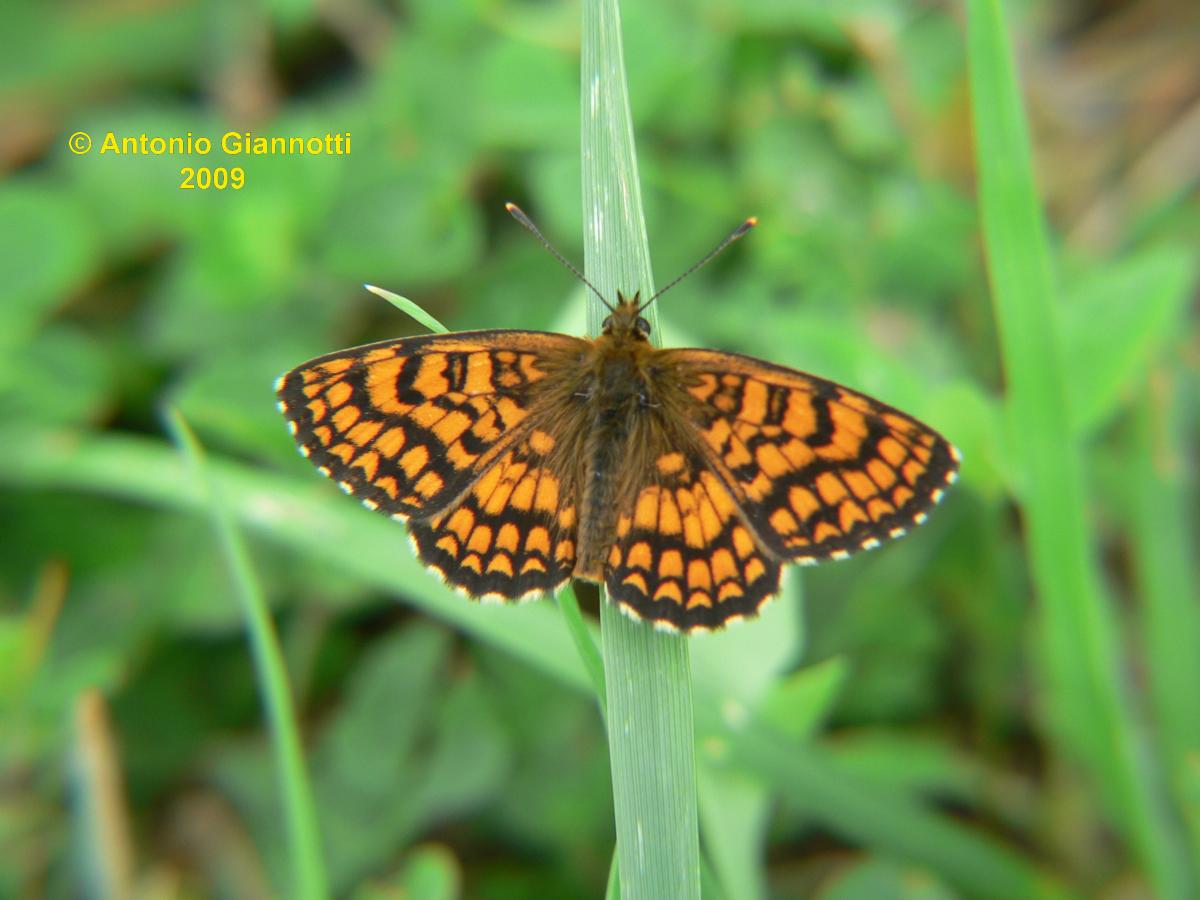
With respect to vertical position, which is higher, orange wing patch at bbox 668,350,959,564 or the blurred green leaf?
the blurred green leaf

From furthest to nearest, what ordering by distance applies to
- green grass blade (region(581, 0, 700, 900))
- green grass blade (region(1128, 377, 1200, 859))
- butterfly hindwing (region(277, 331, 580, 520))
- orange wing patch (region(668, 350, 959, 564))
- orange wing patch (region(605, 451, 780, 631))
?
1. green grass blade (region(1128, 377, 1200, 859))
2. butterfly hindwing (region(277, 331, 580, 520))
3. orange wing patch (region(668, 350, 959, 564))
4. orange wing patch (region(605, 451, 780, 631))
5. green grass blade (region(581, 0, 700, 900))

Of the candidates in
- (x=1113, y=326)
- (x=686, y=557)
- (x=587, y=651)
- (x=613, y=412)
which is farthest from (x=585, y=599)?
(x=1113, y=326)

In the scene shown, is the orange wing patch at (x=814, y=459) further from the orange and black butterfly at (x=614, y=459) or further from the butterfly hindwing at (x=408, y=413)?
the butterfly hindwing at (x=408, y=413)

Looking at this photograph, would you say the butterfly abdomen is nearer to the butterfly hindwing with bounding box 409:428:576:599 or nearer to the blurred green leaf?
the butterfly hindwing with bounding box 409:428:576:599

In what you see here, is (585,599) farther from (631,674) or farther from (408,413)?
(631,674)

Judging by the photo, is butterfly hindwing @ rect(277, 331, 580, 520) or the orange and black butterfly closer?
the orange and black butterfly

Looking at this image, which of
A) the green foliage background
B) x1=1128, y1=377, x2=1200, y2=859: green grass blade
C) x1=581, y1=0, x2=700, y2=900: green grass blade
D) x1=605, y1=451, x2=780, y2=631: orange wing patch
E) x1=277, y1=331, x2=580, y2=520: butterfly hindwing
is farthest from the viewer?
x1=1128, y1=377, x2=1200, y2=859: green grass blade

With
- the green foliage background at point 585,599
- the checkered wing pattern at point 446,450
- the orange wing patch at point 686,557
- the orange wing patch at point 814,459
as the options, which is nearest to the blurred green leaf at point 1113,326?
the green foliage background at point 585,599

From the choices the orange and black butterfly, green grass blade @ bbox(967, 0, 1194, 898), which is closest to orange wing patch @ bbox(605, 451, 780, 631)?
the orange and black butterfly
